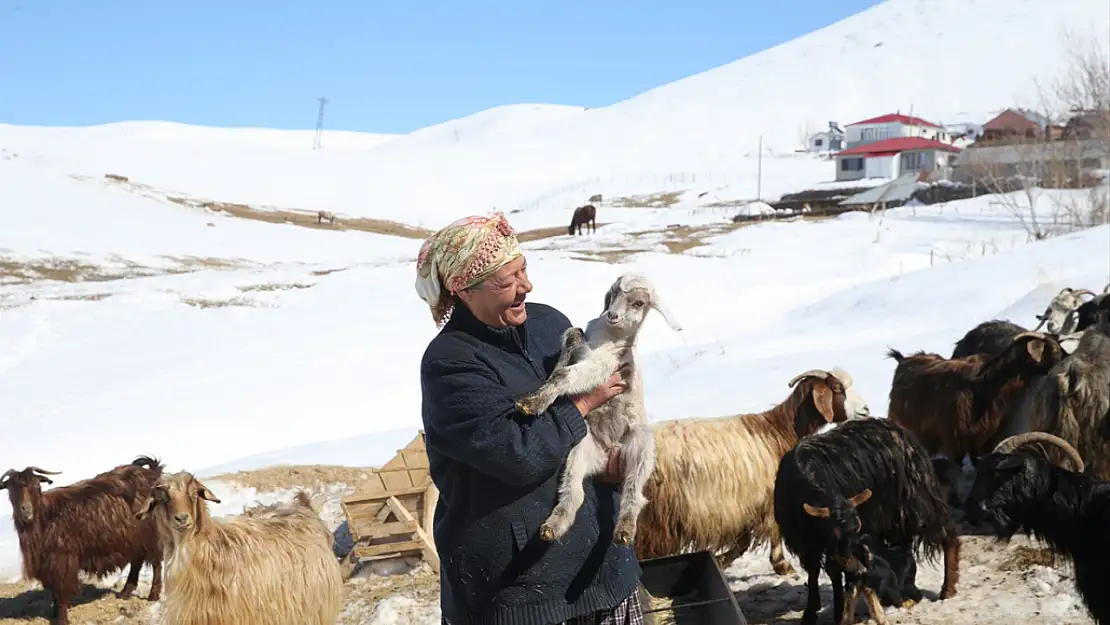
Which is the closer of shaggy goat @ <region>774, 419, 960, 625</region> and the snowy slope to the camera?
shaggy goat @ <region>774, 419, 960, 625</region>

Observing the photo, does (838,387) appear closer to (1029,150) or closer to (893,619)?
(893,619)

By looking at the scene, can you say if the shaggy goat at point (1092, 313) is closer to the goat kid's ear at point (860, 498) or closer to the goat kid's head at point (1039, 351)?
the goat kid's head at point (1039, 351)

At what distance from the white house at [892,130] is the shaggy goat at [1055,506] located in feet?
232

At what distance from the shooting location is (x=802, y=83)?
11406cm

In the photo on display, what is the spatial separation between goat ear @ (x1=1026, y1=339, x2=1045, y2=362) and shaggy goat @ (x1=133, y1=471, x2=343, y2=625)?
15.7ft

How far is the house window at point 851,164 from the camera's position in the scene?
5947 cm

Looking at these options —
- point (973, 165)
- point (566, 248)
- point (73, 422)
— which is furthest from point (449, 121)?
point (73, 422)

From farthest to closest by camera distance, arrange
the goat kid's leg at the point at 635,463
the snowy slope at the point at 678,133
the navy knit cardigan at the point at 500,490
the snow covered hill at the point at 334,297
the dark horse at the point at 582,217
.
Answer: the snowy slope at the point at 678,133 < the dark horse at the point at 582,217 < the snow covered hill at the point at 334,297 < the goat kid's leg at the point at 635,463 < the navy knit cardigan at the point at 500,490

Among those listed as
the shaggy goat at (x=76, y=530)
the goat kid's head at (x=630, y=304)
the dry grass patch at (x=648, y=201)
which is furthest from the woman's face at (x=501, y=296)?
the dry grass patch at (x=648, y=201)

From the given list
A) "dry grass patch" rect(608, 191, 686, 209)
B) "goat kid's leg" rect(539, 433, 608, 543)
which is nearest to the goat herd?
"goat kid's leg" rect(539, 433, 608, 543)

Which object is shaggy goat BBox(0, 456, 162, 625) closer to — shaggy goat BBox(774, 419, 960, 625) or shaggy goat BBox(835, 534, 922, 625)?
shaggy goat BBox(774, 419, 960, 625)

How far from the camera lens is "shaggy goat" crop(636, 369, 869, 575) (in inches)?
232

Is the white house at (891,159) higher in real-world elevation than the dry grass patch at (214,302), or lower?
higher

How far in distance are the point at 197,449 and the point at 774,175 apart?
6063cm
